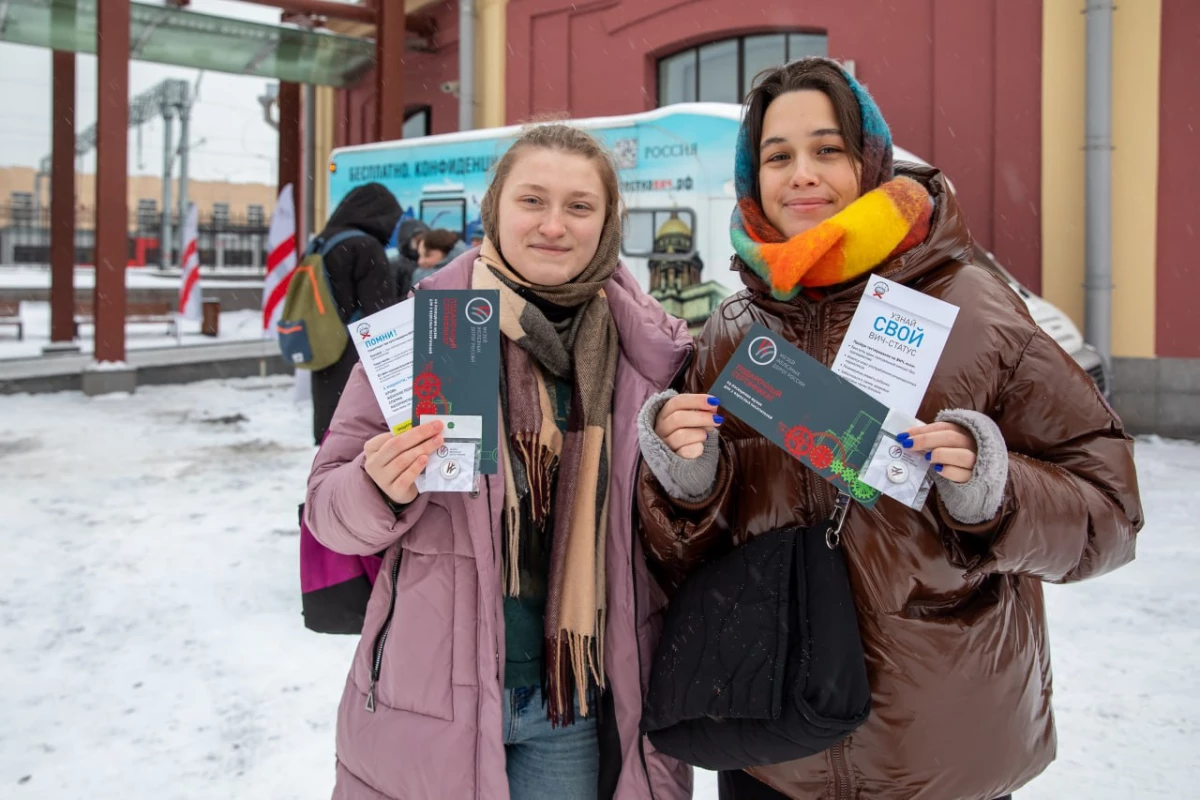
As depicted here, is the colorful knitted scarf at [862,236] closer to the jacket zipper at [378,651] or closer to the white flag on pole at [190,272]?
the jacket zipper at [378,651]

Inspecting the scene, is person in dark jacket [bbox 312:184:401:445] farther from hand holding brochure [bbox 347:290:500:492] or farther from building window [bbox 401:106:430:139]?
building window [bbox 401:106:430:139]

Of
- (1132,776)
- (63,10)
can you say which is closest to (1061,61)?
(1132,776)

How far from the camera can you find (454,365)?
1557mm

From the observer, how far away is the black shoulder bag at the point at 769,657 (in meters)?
1.46

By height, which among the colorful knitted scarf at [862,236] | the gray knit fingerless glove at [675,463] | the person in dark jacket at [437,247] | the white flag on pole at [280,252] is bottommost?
the gray knit fingerless glove at [675,463]

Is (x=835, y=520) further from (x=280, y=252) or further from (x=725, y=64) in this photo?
(x=280, y=252)

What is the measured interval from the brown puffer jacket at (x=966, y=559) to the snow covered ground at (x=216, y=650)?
170cm

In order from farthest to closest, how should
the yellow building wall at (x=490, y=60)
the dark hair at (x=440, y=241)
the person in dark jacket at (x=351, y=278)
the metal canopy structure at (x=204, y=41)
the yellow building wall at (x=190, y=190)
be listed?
the yellow building wall at (x=190, y=190)
the yellow building wall at (x=490, y=60)
the metal canopy structure at (x=204, y=41)
the dark hair at (x=440, y=241)
the person in dark jacket at (x=351, y=278)

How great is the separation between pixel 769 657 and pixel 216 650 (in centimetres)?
323

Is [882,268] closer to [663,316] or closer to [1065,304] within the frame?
[663,316]

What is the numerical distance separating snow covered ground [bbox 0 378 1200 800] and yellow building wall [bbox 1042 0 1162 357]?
1.82m

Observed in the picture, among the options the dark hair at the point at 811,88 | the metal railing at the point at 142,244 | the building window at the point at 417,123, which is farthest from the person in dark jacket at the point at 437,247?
the metal railing at the point at 142,244

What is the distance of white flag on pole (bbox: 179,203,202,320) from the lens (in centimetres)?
1443

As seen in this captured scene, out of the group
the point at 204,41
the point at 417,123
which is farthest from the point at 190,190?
the point at 204,41
